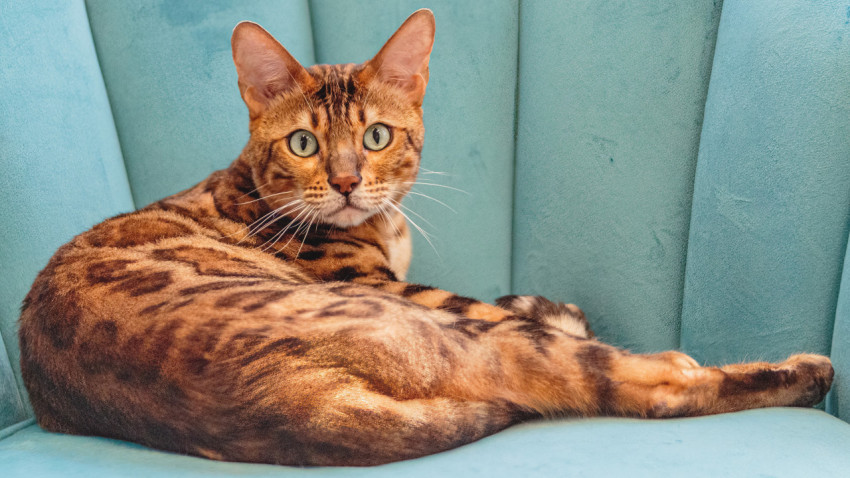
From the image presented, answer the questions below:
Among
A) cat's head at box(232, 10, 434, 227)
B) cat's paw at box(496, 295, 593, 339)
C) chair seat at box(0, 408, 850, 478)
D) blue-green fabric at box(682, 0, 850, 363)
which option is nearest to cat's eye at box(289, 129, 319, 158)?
cat's head at box(232, 10, 434, 227)

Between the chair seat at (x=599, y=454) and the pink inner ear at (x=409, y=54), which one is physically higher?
the pink inner ear at (x=409, y=54)

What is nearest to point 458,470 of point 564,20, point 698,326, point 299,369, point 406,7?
point 299,369

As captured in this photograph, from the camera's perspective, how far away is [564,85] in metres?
1.76

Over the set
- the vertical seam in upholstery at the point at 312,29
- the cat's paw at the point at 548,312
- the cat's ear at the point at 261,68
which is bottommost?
the cat's paw at the point at 548,312

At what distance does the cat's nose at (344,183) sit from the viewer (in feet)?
4.56

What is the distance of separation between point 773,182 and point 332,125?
0.99 meters

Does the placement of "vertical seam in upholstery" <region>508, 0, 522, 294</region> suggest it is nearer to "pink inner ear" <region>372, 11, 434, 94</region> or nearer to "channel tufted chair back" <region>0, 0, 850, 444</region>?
"channel tufted chair back" <region>0, 0, 850, 444</region>

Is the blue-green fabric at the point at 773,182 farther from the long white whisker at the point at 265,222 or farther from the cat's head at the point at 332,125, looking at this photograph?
the long white whisker at the point at 265,222

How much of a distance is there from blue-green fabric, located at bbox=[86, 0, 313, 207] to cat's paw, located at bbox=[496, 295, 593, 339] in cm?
106

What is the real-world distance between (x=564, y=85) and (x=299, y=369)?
4.11ft

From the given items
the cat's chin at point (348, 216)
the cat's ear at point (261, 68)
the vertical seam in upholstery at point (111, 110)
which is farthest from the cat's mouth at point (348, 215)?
the vertical seam in upholstery at point (111, 110)

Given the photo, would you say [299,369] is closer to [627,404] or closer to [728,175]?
[627,404]

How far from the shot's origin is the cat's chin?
1.44 meters

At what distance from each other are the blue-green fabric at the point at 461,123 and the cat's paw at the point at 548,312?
0.48 meters
